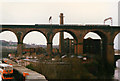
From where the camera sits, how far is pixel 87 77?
53.1ft

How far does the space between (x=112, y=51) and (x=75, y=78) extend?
26076 mm

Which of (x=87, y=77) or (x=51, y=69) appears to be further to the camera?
(x=51, y=69)

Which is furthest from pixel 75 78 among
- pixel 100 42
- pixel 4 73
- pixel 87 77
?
pixel 100 42

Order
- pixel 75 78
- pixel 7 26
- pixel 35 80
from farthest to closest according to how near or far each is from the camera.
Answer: pixel 7 26
pixel 75 78
pixel 35 80

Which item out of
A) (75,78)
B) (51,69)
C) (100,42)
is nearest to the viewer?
(75,78)

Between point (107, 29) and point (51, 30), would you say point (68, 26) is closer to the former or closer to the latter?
point (51, 30)

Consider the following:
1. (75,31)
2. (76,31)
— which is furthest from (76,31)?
(75,31)

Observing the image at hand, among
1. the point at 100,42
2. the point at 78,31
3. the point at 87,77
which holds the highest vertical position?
the point at 78,31

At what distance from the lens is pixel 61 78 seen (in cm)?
1523

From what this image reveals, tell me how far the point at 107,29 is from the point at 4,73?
97.6 ft

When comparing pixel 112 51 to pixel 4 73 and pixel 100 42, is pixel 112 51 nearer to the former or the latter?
pixel 100 42

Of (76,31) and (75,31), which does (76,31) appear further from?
(75,31)

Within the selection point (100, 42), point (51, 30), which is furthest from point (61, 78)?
point (100, 42)

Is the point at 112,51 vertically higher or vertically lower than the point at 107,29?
lower
